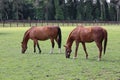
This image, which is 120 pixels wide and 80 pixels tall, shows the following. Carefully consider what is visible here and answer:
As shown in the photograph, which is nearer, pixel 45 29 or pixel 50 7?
pixel 45 29

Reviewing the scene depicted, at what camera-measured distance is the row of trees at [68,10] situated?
107750mm

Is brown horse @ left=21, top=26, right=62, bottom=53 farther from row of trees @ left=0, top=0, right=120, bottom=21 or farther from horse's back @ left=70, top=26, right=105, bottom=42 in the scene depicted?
row of trees @ left=0, top=0, right=120, bottom=21

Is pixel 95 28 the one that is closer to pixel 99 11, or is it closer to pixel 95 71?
pixel 95 71

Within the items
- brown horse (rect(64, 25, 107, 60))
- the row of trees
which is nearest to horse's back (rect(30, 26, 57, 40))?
brown horse (rect(64, 25, 107, 60))

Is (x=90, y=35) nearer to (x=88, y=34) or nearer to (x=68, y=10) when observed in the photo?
(x=88, y=34)

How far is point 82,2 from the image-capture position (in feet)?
370

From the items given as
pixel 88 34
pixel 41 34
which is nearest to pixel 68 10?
pixel 41 34

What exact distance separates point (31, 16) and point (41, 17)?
3.92 meters

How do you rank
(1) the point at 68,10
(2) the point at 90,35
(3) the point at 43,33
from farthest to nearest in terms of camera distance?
(1) the point at 68,10 → (3) the point at 43,33 → (2) the point at 90,35

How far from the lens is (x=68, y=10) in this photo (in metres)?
113

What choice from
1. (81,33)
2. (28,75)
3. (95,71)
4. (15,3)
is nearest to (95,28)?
(81,33)

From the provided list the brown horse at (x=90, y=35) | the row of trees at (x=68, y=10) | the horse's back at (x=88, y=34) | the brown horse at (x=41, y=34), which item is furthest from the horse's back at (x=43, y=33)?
the row of trees at (x=68, y=10)

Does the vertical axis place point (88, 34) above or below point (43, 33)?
above

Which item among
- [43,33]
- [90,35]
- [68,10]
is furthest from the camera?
[68,10]
